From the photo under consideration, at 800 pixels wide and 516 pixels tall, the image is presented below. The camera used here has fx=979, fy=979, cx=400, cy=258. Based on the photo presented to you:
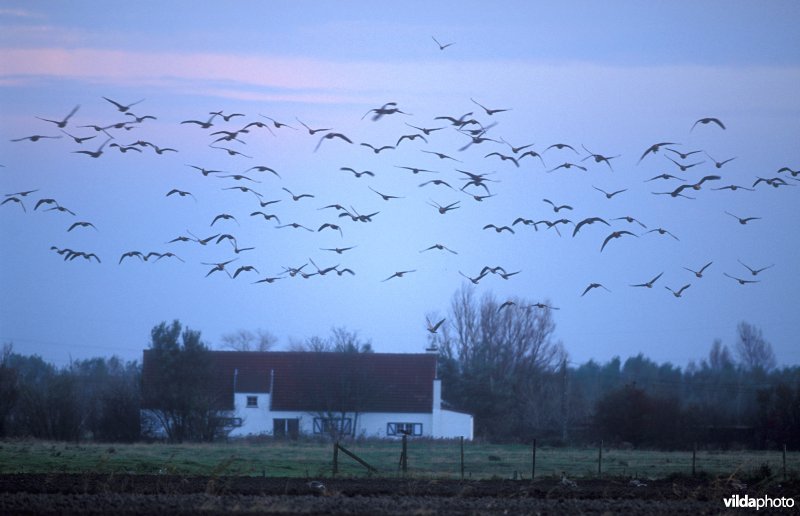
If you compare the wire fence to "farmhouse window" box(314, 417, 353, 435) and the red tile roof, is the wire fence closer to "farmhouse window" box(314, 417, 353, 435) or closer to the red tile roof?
"farmhouse window" box(314, 417, 353, 435)

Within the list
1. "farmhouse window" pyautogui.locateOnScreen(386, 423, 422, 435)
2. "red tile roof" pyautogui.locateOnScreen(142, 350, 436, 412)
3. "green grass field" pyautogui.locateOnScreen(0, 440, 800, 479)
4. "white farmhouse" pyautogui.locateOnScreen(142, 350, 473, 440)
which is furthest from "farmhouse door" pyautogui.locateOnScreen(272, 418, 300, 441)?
"green grass field" pyautogui.locateOnScreen(0, 440, 800, 479)

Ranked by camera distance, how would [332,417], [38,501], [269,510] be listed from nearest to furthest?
[269,510] → [38,501] → [332,417]

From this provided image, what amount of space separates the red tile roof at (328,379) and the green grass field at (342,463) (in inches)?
567

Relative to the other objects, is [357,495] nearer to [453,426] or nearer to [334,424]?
[334,424]

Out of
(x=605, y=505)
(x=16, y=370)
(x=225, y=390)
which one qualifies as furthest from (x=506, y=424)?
(x=605, y=505)

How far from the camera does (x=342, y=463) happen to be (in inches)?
1315

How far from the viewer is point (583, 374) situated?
135625 mm

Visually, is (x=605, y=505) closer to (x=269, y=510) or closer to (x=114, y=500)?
(x=269, y=510)

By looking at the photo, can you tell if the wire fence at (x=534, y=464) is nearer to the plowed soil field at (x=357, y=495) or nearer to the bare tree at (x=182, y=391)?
the plowed soil field at (x=357, y=495)

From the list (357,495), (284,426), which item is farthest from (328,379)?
(357,495)

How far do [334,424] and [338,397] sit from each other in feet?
5.69

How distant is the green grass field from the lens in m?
29.8

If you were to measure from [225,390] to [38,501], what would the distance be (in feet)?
133

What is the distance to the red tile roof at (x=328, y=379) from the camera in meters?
57.8
